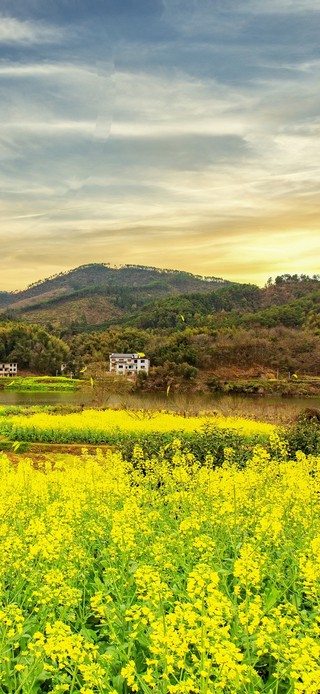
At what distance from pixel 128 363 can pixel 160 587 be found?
6868 centimetres

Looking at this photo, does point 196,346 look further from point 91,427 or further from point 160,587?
point 160,587

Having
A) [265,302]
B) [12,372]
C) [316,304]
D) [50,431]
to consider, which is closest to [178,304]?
[265,302]

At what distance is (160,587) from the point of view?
10.9 feet

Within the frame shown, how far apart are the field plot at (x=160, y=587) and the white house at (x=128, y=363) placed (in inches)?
2388

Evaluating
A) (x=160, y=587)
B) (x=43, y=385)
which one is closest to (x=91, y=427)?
(x=160, y=587)

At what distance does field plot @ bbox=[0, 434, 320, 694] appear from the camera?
293 centimetres

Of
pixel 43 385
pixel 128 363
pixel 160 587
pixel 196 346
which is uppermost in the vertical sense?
pixel 196 346

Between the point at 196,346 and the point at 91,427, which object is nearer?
the point at 91,427

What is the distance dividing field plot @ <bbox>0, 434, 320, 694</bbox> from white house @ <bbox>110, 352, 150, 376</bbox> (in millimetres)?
60643

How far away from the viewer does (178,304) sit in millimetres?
109688

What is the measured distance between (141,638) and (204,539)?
35.7 inches

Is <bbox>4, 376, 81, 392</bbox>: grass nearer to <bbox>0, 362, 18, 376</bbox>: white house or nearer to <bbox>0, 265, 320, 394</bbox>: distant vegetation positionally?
<bbox>0, 265, 320, 394</bbox>: distant vegetation

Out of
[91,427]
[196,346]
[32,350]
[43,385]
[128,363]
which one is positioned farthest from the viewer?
[32,350]

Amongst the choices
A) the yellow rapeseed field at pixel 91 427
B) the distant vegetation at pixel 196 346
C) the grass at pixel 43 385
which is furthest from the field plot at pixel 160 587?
the distant vegetation at pixel 196 346
